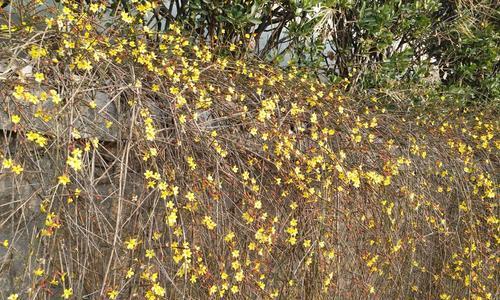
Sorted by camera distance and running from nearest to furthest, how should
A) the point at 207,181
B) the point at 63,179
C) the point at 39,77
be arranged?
the point at 63,179
the point at 39,77
the point at 207,181

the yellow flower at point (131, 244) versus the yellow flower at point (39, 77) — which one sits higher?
the yellow flower at point (39, 77)

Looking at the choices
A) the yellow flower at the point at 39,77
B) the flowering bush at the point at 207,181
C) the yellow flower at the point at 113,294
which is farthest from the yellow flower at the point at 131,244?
the yellow flower at the point at 39,77

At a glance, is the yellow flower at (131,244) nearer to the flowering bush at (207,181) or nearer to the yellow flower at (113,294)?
the flowering bush at (207,181)

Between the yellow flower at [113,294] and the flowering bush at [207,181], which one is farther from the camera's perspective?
the flowering bush at [207,181]

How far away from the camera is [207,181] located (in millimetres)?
1769

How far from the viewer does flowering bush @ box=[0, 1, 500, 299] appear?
5.22ft

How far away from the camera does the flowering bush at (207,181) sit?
159cm

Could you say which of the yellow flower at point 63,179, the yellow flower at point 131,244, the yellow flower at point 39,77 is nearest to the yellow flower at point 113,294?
the yellow flower at point 131,244

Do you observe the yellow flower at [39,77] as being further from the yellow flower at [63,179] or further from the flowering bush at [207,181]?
the yellow flower at [63,179]

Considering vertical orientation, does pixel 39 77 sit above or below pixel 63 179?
above

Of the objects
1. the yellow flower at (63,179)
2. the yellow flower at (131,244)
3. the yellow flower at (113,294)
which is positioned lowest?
the yellow flower at (113,294)

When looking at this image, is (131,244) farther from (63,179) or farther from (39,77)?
(39,77)

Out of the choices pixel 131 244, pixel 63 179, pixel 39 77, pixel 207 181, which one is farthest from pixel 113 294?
pixel 39 77

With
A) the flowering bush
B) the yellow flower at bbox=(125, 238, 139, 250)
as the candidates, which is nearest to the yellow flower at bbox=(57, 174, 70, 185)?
the flowering bush
